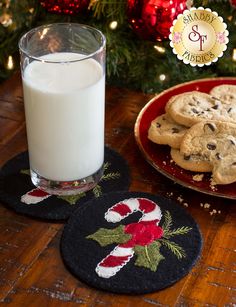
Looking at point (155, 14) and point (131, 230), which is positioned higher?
point (155, 14)

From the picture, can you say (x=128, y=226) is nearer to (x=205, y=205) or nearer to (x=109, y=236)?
(x=109, y=236)

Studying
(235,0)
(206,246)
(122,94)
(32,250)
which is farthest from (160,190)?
(235,0)

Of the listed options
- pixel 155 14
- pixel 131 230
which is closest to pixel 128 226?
pixel 131 230

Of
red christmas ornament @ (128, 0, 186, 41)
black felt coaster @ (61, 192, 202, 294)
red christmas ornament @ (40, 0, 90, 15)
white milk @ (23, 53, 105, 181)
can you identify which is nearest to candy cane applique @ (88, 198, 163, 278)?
black felt coaster @ (61, 192, 202, 294)

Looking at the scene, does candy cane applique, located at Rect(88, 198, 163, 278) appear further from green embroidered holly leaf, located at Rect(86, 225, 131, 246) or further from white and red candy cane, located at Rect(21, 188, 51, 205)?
white and red candy cane, located at Rect(21, 188, 51, 205)

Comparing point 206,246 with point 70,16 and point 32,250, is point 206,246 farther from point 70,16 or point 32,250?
point 70,16

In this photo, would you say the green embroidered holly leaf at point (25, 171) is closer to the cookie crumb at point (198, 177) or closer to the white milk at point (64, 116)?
the white milk at point (64, 116)
